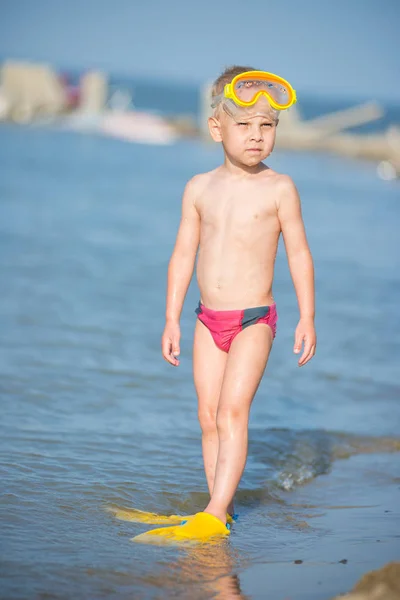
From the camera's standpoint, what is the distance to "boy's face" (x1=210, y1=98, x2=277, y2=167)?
3.68m

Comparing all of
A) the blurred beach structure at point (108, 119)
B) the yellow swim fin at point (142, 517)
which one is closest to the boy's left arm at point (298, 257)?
the yellow swim fin at point (142, 517)

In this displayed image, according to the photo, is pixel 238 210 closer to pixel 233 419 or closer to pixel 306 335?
pixel 306 335

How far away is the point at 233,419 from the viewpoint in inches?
141

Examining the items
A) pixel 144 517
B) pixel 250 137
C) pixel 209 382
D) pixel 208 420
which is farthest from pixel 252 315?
pixel 144 517

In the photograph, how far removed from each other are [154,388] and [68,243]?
236 inches

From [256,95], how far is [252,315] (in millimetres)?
819

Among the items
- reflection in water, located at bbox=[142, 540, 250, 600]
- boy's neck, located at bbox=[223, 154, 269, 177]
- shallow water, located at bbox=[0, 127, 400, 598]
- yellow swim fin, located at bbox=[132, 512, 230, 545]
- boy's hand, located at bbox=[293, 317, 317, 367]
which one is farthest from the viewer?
boy's neck, located at bbox=[223, 154, 269, 177]

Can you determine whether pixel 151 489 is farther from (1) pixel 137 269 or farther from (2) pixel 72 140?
(2) pixel 72 140

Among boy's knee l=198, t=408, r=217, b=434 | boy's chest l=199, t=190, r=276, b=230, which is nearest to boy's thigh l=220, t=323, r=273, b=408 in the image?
boy's knee l=198, t=408, r=217, b=434

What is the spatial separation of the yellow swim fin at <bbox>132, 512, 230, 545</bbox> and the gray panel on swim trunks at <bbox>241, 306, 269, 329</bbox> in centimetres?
72

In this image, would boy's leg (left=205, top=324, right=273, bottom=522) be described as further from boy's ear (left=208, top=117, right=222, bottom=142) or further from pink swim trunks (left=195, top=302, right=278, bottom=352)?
boy's ear (left=208, top=117, right=222, bottom=142)

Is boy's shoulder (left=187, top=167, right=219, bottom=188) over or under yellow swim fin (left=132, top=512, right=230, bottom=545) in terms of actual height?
over

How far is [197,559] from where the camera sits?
130 inches

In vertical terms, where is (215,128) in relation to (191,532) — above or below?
above
